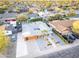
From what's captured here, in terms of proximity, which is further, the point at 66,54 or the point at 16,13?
the point at 16,13

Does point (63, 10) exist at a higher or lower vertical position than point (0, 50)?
higher

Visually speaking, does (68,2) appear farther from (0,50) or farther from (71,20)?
(0,50)

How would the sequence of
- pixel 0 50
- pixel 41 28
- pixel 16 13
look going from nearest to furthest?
pixel 0 50 < pixel 41 28 < pixel 16 13

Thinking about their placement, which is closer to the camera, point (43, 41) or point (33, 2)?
point (43, 41)

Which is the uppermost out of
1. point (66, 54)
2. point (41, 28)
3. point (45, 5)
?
point (45, 5)

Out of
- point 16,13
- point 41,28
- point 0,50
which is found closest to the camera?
point 0,50

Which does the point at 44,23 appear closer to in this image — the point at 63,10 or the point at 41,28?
the point at 41,28

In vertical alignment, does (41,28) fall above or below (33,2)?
below

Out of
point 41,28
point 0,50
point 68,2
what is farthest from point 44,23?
point 0,50

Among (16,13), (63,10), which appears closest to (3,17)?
(16,13)
